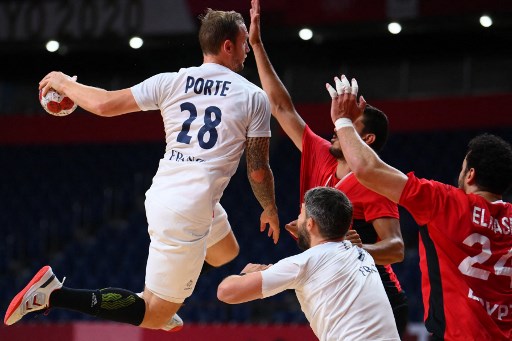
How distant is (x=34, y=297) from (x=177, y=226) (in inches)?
37.1

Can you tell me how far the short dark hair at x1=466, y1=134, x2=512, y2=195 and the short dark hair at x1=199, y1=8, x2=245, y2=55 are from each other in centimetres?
168

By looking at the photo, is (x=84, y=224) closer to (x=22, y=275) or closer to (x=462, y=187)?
(x=22, y=275)

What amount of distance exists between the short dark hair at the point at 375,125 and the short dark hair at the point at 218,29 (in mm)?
1098

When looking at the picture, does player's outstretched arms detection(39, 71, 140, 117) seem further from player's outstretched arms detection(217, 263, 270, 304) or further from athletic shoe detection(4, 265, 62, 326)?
player's outstretched arms detection(217, 263, 270, 304)

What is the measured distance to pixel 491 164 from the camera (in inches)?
162

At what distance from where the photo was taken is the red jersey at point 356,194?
209 inches

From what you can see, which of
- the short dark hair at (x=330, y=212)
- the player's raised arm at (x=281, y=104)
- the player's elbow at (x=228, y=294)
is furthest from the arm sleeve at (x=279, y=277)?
the player's raised arm at (x=281, y=104)

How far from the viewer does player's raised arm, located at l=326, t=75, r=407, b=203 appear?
4031 millimetres

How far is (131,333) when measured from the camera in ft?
36.4

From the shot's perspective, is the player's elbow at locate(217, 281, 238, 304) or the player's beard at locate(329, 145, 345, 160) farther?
the player's beard at locate(329, 145, 345, 160)

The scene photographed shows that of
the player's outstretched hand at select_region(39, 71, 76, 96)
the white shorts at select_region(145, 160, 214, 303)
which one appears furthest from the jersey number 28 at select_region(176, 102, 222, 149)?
Result: the player's outstretched hand at select_region(39, 71, 76, 96)

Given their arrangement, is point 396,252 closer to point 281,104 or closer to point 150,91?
point 281,104

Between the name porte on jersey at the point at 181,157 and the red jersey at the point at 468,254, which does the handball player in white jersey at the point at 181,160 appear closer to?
the name porte on jersey at the point at 181,157

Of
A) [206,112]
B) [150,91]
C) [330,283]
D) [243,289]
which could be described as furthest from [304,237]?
[150,91]
